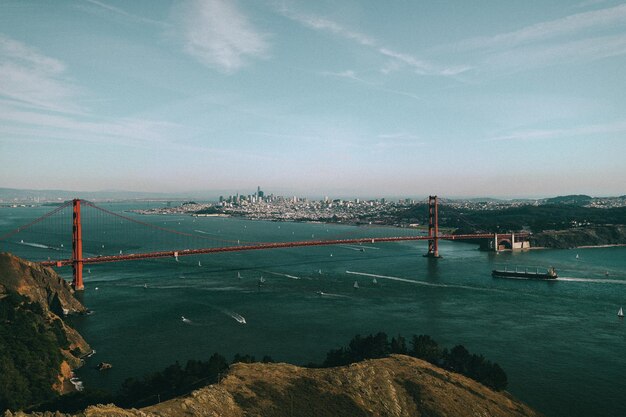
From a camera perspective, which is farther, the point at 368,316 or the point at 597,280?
the point at 597,280

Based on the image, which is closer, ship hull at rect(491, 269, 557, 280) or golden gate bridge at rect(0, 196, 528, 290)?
golden gate bridge at rect(0, 196, 528, 290)

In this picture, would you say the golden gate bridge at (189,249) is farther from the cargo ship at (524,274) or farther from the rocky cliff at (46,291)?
the cargo ship at (524,274)

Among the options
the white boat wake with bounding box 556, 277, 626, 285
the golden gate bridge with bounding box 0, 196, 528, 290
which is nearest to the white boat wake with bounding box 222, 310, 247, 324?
the golden gate bridge with bounding box 0, 196, 528, 290

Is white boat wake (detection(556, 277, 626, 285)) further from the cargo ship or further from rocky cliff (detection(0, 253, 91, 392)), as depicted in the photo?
rocky cliff (detection(0, 253, 91, 392))

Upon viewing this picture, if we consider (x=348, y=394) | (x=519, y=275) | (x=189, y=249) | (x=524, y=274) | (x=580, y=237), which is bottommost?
(x=519, y=275)

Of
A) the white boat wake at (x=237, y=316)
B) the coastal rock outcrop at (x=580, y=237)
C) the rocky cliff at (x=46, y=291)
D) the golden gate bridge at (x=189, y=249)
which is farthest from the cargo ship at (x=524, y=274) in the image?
the rocky cliff at (x=46, y=291)

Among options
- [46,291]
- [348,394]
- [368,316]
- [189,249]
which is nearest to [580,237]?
[368,316]

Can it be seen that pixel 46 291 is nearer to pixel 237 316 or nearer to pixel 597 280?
pixel 237 316
